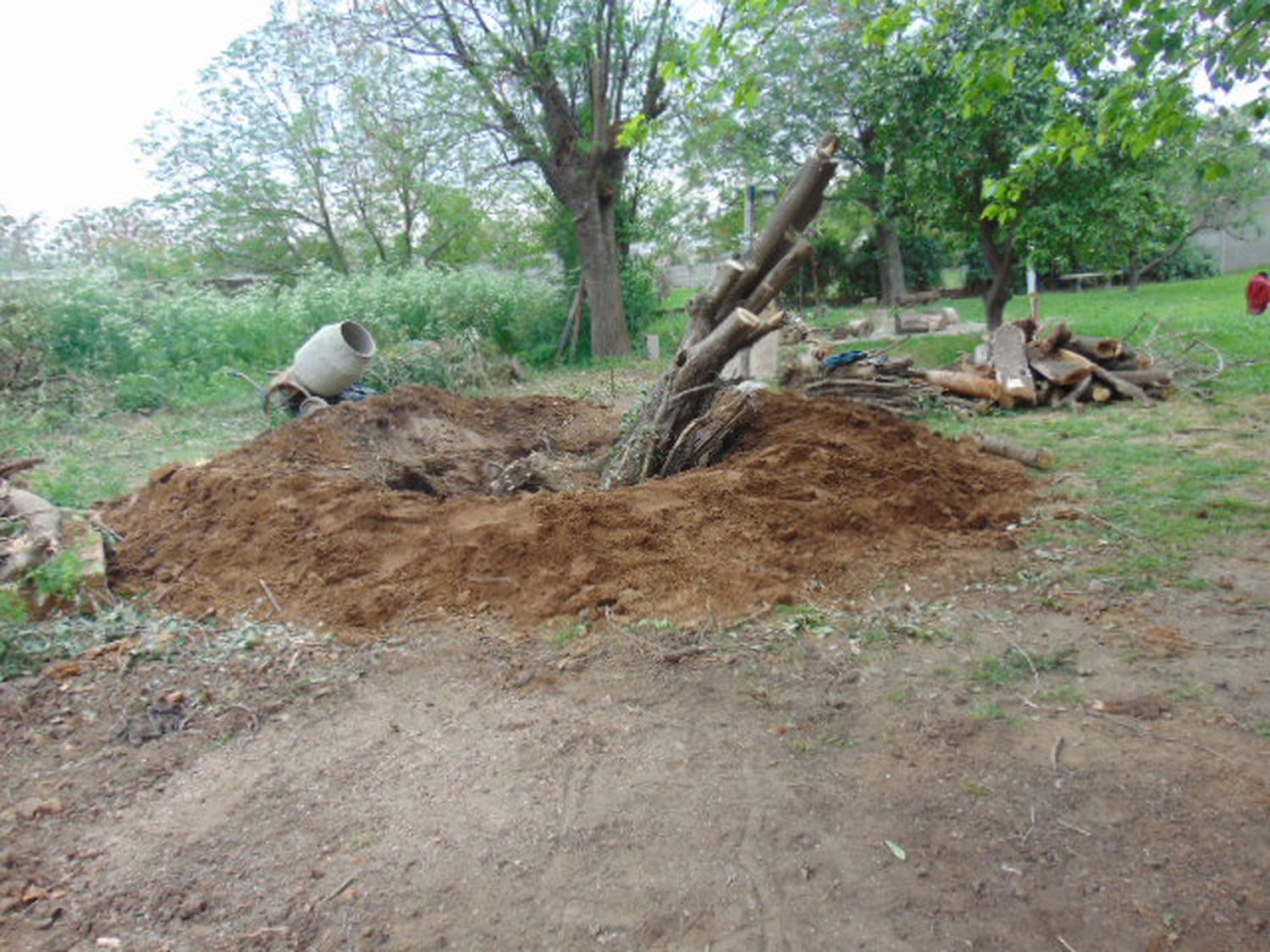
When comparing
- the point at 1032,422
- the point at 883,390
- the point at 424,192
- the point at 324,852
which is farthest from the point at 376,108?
the point at 324,852

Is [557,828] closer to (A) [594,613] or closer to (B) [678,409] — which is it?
(A) [594,613]

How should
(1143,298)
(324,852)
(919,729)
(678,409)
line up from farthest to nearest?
(1143,298)
(678,409)
(919,729)
(324,852)

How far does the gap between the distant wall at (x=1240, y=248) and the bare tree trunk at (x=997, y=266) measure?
1860 cm

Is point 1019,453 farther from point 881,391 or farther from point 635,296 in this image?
point 635,296

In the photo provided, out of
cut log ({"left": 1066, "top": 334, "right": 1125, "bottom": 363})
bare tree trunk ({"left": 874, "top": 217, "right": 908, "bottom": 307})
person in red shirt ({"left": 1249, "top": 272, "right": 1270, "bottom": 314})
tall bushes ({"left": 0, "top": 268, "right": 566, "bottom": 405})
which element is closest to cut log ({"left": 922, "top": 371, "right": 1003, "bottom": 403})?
cut log ({"left": 1066, "top": 334, "right": 1125, "bottom": 363})

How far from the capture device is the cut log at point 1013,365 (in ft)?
28.5

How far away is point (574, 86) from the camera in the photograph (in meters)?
15.5

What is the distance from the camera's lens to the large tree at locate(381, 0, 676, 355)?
1427 centimetres

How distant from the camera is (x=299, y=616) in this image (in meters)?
4.26

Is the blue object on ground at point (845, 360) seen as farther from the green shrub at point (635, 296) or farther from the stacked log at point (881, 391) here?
the green shrub at point (635, 296)

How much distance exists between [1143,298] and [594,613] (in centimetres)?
1973

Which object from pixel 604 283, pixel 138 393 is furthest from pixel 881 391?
pixel 138 393

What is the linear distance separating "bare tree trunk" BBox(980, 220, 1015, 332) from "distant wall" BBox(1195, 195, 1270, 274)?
1860 cm

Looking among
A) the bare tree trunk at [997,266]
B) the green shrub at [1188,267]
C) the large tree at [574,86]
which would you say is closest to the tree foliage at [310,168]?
the large tree at [574,86]
